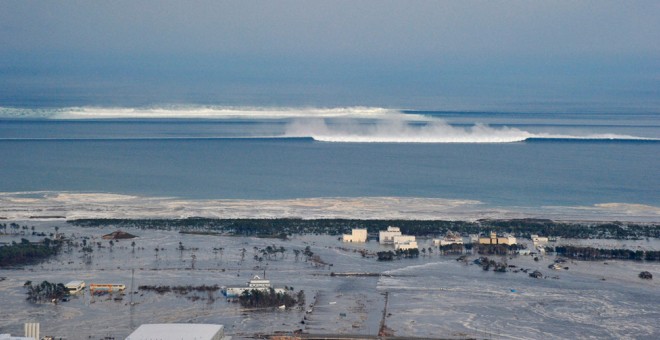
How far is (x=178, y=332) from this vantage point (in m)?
16.0

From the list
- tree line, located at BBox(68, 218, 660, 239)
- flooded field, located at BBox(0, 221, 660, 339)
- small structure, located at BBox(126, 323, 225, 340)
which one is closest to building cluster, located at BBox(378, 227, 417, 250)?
flooded field, located at BBox(0, 221, 660, 339)

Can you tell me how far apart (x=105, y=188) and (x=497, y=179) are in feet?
43.8

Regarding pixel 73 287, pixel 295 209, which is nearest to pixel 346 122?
pixel 295 209

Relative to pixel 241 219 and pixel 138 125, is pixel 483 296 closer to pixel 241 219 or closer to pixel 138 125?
pixel 241 219

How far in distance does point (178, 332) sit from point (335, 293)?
4398 mm

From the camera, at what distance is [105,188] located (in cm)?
3167

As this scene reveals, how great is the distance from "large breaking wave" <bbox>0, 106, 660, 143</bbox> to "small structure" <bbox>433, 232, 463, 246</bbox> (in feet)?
84.0

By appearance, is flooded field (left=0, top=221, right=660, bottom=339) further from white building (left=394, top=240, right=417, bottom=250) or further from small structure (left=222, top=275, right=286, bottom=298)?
white building (left=394, top=240, right=417, bottom=250)

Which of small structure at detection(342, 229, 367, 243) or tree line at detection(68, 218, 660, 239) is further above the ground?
tree line at detection(68, 218, 660, 239)

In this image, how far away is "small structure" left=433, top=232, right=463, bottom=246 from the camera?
79.7ft

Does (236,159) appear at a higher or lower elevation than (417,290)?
higher

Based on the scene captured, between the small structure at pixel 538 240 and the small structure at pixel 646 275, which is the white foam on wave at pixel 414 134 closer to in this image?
the small structure at pixel 538 240

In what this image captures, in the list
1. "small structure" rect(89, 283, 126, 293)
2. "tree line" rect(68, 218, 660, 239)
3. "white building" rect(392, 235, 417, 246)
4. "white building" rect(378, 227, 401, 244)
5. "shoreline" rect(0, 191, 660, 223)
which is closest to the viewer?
"small structure" rect(89, 283, 126, 293)

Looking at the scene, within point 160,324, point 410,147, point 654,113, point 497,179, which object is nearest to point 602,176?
point 497,179
